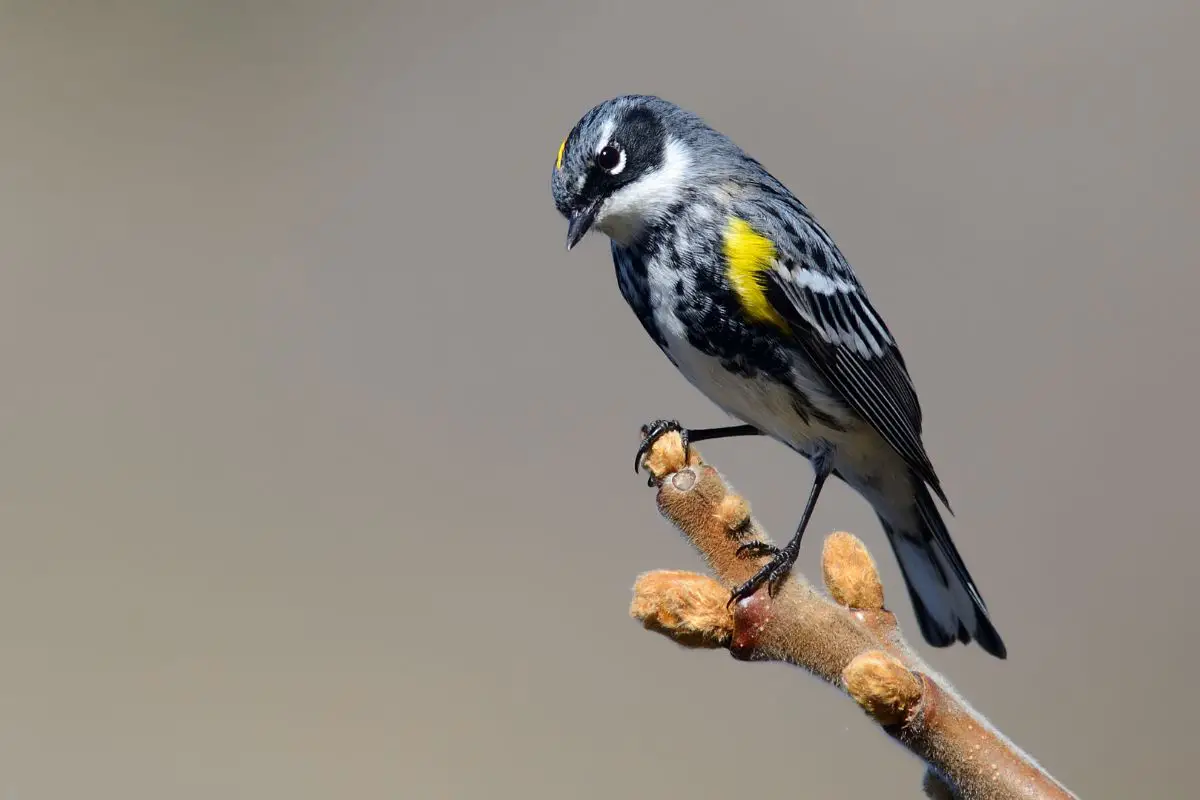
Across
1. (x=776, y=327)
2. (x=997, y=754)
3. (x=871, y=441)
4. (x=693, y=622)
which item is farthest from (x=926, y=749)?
(x=871, y=441)

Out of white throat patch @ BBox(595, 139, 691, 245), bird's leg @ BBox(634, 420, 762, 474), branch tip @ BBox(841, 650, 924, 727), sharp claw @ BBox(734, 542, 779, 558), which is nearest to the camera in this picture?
branch tip @ BBox(841, 650, 924, 727)

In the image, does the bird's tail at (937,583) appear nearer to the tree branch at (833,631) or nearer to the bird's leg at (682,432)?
the bird's leg at (682,432)

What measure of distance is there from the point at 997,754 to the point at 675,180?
35.5 inches

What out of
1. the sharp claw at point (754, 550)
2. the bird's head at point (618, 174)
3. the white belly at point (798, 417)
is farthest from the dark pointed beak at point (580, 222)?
the sharp claw at point (754, 550)

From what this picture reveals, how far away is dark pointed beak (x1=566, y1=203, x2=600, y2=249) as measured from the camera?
1283 mm

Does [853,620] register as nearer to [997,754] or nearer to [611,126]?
[997,754]

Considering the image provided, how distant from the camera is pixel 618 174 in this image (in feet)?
4.35

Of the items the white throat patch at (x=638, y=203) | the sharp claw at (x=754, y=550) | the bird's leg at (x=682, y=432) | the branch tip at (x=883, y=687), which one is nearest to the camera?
the branch tip at (x=883, y=687)

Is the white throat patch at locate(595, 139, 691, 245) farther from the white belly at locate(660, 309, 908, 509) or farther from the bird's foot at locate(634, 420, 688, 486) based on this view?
the bird's foot at locate(634, 420, 688, 486)

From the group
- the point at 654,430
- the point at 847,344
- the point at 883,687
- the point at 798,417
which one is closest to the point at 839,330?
the point at 847,344

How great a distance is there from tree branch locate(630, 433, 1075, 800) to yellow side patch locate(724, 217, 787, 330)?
465 mm

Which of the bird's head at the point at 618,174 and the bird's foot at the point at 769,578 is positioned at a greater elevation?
the bird's head at the point at 618,174

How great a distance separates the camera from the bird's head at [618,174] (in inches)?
51.6

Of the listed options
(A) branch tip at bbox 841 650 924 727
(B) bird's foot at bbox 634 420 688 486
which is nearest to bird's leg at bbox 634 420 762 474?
(B) bird's foot at bbox 634 420 688 486
